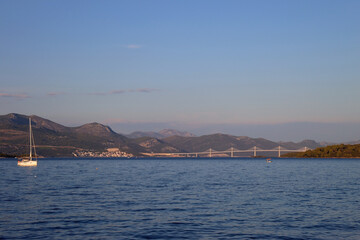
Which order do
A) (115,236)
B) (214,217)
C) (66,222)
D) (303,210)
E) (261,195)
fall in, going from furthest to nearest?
(261,195) → (303,210) → (214,217) → (66,222) → (115,236)

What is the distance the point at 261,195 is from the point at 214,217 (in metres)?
18.4

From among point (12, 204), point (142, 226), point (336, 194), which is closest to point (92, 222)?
point (142, 226)

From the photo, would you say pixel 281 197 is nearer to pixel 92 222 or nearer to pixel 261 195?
pixel 261 195

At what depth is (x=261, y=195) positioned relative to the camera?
52.0 metres

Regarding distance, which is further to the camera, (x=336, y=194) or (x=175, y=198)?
(x=336, y=194)

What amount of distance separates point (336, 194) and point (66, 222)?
36.9m

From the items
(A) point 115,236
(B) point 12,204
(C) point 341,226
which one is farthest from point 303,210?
(B) point 12,204

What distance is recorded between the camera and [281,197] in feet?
164

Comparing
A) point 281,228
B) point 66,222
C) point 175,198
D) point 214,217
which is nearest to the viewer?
point 281,228

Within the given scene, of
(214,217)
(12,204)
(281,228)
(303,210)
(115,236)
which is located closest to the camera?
(115,236)

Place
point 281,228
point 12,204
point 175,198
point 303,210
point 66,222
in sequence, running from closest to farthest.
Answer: point 281,228
point 66,222
point 303,210
point 12,204
point 175,198

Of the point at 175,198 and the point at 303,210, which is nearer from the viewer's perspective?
the point at 303,210

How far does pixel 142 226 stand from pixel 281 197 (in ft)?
79.7

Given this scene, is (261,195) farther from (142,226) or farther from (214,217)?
(142,226)
